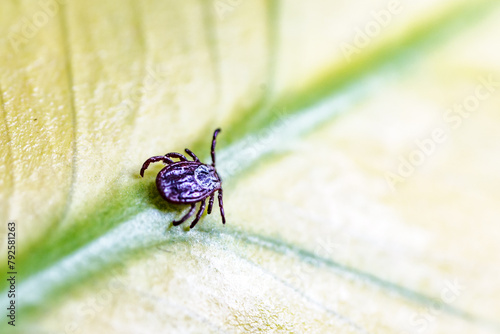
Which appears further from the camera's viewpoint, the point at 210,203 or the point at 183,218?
the point at 210,203

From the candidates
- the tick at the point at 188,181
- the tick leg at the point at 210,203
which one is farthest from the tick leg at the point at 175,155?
the tick leg at the point at 210,203

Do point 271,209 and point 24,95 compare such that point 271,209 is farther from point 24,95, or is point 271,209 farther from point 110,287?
point 24,95

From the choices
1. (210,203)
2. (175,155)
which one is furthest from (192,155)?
(210,203)

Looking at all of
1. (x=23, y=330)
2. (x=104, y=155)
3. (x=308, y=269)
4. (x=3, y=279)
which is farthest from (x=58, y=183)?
(x=308, y=269)

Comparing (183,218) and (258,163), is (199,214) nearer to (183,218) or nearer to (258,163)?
(183,218)

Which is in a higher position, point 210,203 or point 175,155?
point 175,155

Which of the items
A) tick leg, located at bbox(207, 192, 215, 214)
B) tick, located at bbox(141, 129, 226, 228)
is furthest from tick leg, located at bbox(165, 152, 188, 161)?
tick leg, located at bbox(207, 192, 215, 214)
